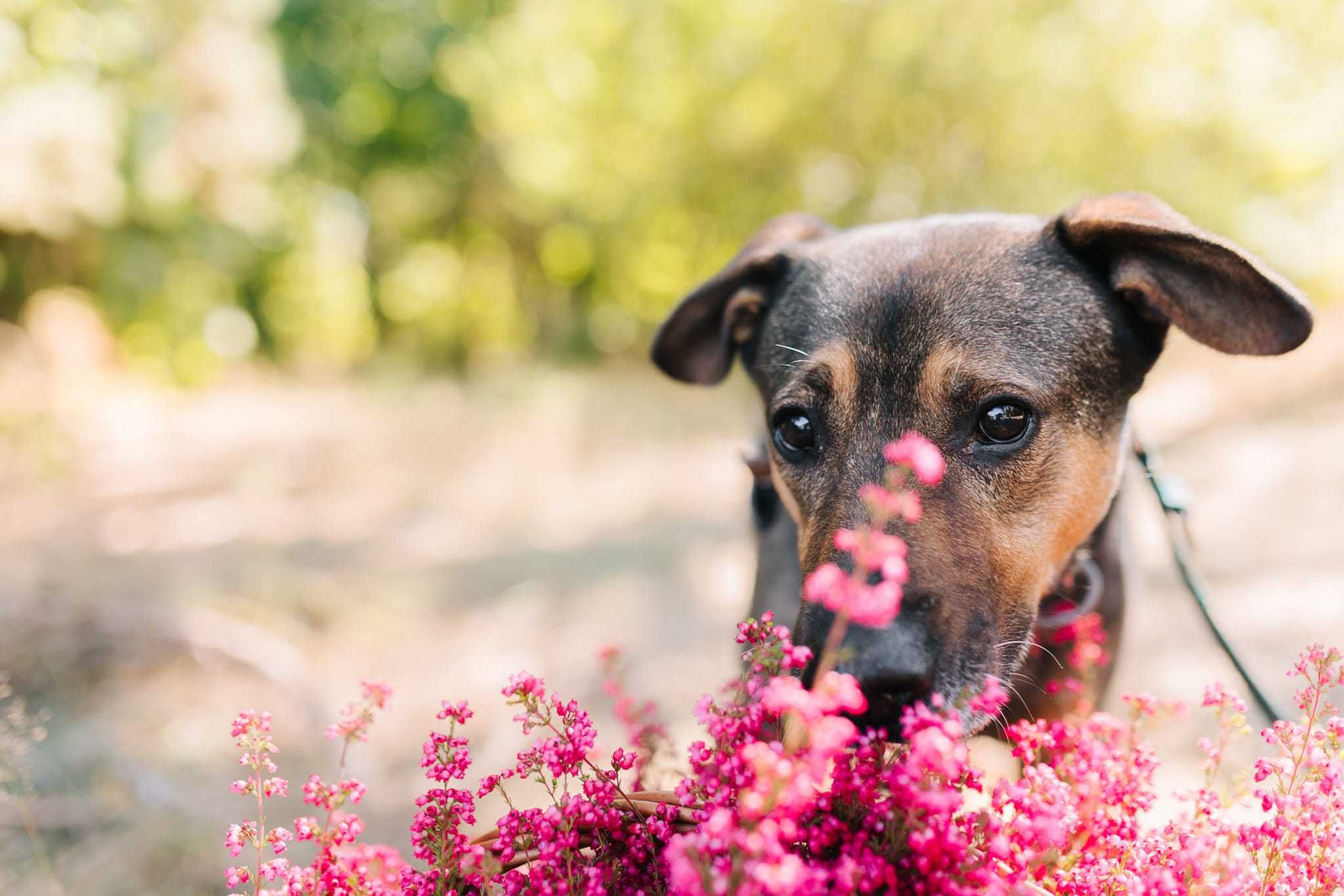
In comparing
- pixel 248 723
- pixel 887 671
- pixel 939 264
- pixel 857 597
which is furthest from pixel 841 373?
pixel 248 723

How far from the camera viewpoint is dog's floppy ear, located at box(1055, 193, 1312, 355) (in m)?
2.34

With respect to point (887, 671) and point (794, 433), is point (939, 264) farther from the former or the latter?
point (887, 671)

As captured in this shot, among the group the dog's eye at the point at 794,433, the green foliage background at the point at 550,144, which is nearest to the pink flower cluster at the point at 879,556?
the dog's eye at the point at 794,433

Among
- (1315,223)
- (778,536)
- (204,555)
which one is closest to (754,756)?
(778,536)

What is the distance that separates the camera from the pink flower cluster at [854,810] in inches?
43.9

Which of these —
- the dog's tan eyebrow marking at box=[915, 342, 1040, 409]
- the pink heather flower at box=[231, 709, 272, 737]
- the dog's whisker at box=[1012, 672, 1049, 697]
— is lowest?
the dog's whisker at box=[1012, 672, 1049, 697]

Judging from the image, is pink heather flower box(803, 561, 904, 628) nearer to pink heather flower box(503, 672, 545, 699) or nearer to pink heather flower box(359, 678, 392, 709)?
pink heather flower box(503, 672, 545, 699)

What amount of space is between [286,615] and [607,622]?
2.09 metres

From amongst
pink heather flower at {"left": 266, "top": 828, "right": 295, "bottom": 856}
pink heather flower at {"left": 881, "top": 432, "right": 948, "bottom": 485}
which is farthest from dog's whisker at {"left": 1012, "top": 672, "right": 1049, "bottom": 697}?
pink heather flower at {"left": 266, "top": 828, "right": 295, "bottom": 856}

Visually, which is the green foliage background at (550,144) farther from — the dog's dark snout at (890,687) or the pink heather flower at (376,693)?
the pink heather flower at (376,693)

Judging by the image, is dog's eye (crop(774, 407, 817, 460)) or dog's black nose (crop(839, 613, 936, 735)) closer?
dog's black nose (crop(839, 613, 936, 735))

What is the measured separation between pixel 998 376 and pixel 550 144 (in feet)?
40.3

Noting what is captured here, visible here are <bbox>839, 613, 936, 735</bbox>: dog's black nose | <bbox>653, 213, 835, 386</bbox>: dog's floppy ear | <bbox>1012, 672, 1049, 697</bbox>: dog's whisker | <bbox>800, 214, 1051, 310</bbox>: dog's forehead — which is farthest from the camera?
<bbox>653, 213, 835, 386</bbox>: dog's floppy ear

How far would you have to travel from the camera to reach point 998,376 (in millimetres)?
2379
